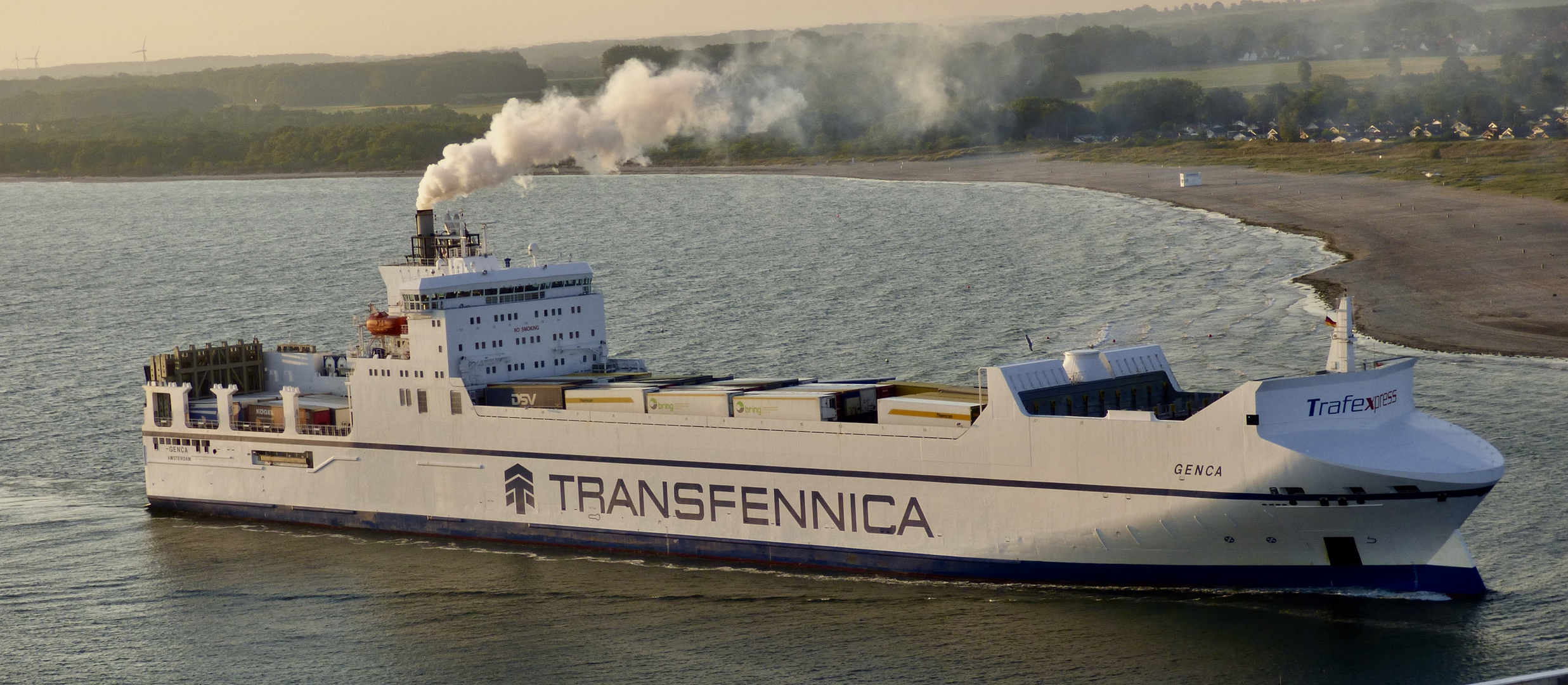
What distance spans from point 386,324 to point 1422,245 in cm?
5215

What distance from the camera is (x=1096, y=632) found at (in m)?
25.0

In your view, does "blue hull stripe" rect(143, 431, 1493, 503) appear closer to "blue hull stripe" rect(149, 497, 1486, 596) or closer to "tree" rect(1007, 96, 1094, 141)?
"blue hull stripe" rect(149, 497, 1486, 596)

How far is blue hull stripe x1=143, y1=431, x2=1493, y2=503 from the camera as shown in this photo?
79.1 ft

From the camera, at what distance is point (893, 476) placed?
90.5 feet

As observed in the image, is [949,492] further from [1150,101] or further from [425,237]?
[1150,101]

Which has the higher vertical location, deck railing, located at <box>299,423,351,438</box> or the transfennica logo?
deck railing, located at <box>299,423,351,438</box>

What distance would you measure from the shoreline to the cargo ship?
2281 centimetres

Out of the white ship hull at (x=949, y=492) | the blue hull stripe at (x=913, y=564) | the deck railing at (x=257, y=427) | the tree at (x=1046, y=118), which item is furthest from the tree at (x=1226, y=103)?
the blue hull stripe at (x=913, y=564)

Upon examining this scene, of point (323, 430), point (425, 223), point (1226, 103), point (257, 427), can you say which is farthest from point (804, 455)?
point (1226, 103)

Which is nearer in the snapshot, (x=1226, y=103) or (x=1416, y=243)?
(x=1416, y=243)

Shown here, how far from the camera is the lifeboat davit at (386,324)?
34.4 metres

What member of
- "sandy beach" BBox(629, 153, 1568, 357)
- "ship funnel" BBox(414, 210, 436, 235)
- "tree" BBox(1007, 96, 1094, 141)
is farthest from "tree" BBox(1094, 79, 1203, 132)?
"ship funnel" BBox(414, 210, 436, 235)

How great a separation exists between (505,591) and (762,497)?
5513mm

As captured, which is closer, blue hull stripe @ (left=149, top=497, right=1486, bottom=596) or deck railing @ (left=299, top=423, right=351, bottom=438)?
blue hull stripe @ (left=149, top=497, right=1486, bottom=596)
